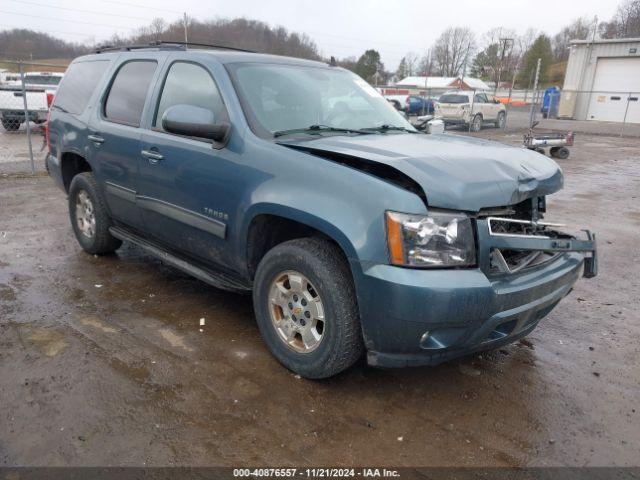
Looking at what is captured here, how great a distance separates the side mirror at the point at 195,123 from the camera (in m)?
3.19

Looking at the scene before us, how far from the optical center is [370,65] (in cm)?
8406

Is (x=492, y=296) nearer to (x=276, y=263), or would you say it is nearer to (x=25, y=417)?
(x=276, y=263)

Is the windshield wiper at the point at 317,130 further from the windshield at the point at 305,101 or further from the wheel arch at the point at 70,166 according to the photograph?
the wheel arch at the point at 70,166

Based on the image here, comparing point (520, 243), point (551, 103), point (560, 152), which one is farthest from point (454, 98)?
point (520, 243)

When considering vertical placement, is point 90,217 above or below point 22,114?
above

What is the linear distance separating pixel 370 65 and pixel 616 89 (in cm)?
5840

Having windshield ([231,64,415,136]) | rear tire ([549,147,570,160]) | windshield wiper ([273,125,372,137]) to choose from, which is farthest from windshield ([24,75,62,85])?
windshield wiper ([273,125,372,137])

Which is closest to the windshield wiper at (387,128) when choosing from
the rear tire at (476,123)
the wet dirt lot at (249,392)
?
the wet dirt lot at (249,392)

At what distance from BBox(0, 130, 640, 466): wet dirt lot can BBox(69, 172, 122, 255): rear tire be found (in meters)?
0.50

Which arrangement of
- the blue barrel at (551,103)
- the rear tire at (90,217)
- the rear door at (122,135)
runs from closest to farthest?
the rear door at (122,135) < the rear tire at (90,217) < the blue barrel at (551,103)

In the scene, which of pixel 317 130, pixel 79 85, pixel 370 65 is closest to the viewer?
pixel 317 130

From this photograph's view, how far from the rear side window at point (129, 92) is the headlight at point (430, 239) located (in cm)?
254

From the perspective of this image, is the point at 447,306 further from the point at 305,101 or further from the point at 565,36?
the point at 565,36

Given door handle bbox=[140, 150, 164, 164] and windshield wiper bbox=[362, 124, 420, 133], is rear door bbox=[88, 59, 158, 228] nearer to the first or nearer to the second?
door handle bbox=[140, 150, 164, 164]
